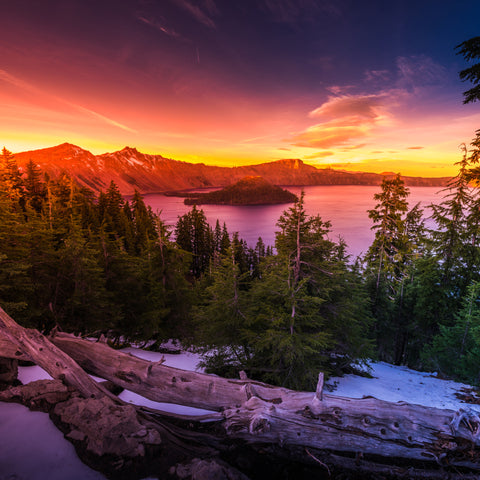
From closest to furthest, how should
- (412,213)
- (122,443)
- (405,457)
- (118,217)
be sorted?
(122,443), (405,457), (412,213), (118,217)

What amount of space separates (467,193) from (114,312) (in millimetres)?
22449

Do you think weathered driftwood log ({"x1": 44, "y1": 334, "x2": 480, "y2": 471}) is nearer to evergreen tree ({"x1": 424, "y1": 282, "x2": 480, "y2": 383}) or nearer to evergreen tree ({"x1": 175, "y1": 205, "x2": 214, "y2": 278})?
evergreen tree ({"x1": 424, "y1": 282, "x2": 480, "y2": 383})

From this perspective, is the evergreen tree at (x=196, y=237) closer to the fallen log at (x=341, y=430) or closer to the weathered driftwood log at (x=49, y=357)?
the weathered driftwood log at (x=49, y=357)

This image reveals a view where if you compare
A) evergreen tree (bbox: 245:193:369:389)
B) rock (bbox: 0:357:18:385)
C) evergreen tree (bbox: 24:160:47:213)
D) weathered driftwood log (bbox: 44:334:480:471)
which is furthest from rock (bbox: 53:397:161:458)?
evergreen tree (bbox: 24:160:47:213)

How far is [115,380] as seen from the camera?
218 inches

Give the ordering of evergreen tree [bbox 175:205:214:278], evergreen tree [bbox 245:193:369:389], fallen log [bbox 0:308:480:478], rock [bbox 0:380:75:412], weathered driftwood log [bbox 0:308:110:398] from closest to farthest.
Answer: fallen log [bbox 0:308:480:478], rock [bbox 0:380:75:412], weathered driftwood log [bbox 0:308:110:398], evergreen tree [bbox 245:193:369:389], evergreen tree [bbox 175:205:214:278]

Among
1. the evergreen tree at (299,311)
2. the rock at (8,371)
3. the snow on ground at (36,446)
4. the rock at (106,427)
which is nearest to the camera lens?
the snow on ground at (36,446)

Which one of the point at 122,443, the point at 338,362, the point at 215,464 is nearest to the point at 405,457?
the point at 215,464

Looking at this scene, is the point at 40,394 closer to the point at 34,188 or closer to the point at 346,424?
the point at 346,424

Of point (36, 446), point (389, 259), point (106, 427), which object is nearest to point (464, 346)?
point (389, 259)

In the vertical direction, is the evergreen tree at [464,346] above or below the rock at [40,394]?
below

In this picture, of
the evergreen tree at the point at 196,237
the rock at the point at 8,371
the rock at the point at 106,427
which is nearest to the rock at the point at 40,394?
the rock at the point at 106,427

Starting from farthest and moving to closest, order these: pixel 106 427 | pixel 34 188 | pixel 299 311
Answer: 1. pixel 34 188
2. pixel 299 311
3. pixel 106 427

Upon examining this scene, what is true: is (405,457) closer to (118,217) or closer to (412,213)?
(412,213)
